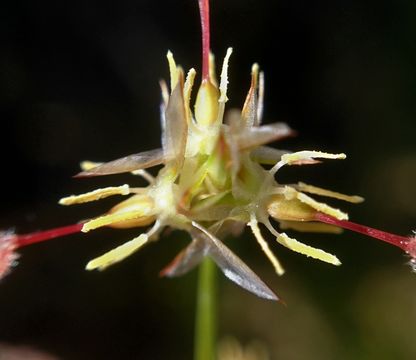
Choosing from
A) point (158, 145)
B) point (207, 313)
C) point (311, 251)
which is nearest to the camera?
point (311, 251)

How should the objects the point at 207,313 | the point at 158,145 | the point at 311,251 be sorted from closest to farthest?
1. the point at 311,251
2. the point at 207,313
3. the point at 158,145

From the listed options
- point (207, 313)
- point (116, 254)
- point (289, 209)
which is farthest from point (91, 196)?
point (207, 313)

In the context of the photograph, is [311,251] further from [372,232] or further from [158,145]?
[158,145]

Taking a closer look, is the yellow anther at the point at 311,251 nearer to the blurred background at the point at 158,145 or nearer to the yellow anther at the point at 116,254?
the yellow anther at the point at 116,254

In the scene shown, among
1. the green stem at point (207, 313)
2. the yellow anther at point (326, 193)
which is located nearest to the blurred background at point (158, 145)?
the green stem at point (207, 313)

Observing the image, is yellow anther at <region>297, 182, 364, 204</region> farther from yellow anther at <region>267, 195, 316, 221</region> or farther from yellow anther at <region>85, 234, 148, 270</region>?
yellow anther at <region>85, 234, 148, 270</region>

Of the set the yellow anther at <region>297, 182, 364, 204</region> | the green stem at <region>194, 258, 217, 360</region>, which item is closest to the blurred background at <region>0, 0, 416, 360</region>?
the green stem at <region>194, 258, 217, 360</region>
